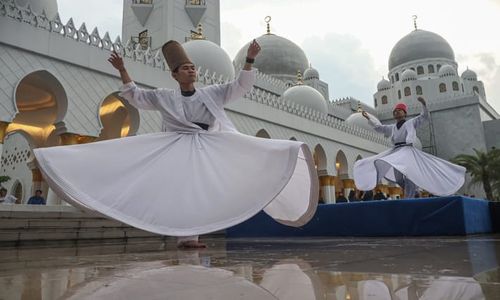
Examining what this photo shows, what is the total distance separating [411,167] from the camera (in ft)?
17.6

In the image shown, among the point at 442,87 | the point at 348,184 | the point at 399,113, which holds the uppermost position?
the point at 442,87

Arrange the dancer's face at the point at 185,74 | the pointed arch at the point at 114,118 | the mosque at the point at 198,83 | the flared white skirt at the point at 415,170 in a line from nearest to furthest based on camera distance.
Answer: the dancer's face at the point at 185,74 < the flared white skirt at the point at 415,170 < the mosque at the point at 198,83 < the pointed arch at the point at 114,118

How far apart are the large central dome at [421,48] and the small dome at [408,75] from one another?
2.03m

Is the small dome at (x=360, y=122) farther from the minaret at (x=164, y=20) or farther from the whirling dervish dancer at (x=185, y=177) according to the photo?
the whirling dervish dancer at (x=185, y=177)

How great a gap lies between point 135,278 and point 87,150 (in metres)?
1.26

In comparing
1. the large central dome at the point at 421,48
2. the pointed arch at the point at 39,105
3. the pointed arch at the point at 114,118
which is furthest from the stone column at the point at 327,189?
the large central dome at the point at 421,48

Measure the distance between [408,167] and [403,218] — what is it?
94 cm

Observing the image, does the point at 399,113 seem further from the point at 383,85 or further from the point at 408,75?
the point at 383,85

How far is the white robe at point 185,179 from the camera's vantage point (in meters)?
2.17

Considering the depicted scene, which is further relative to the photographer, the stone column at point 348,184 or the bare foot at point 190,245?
the stone column at point 348,184

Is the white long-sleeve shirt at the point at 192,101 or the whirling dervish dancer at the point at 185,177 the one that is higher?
the white long-sleeve shirt at the point at 192,101

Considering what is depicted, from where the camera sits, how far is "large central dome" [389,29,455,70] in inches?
1345

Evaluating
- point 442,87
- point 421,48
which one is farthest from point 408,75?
point 421,48

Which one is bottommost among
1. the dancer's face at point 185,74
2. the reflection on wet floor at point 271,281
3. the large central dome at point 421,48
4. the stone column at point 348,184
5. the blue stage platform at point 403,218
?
the reflection on wet floor at point 271,281
